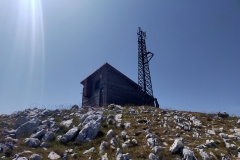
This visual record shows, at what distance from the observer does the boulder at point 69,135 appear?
13945mm

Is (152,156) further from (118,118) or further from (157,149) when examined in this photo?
(118,118)

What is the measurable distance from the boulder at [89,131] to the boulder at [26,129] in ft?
12.4

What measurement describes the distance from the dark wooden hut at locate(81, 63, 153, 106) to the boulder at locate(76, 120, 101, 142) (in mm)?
14474

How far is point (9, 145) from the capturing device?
12445 millimetres

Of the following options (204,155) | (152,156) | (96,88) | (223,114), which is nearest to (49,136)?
(152,156)

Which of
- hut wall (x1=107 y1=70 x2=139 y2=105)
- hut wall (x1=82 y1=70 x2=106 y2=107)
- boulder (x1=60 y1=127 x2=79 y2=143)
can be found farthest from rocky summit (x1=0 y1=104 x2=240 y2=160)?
hut wall (x1=82 y1=70 x2=106 y2=107)

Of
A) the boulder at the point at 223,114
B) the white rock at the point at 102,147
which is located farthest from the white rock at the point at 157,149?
the boulder at the point at 223,114

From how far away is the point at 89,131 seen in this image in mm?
14617

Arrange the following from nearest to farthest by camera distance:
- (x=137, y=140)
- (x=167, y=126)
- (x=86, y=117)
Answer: (x=137, y=140), (x=167, y=126), (x=86, y=117)

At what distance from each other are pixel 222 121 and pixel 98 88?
1890 cm

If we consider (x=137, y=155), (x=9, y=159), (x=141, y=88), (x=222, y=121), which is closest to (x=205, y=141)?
(x=137, y=155)

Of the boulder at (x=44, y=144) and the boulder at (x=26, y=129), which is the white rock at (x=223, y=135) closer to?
the boulder at (x=44, y=144)

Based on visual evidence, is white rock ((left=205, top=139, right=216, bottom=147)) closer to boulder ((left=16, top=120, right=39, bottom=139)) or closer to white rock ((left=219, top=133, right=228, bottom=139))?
white rock ((left=219, top=133, right=228, bottom=139))

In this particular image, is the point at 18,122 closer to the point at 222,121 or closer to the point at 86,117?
the point at 86,117
